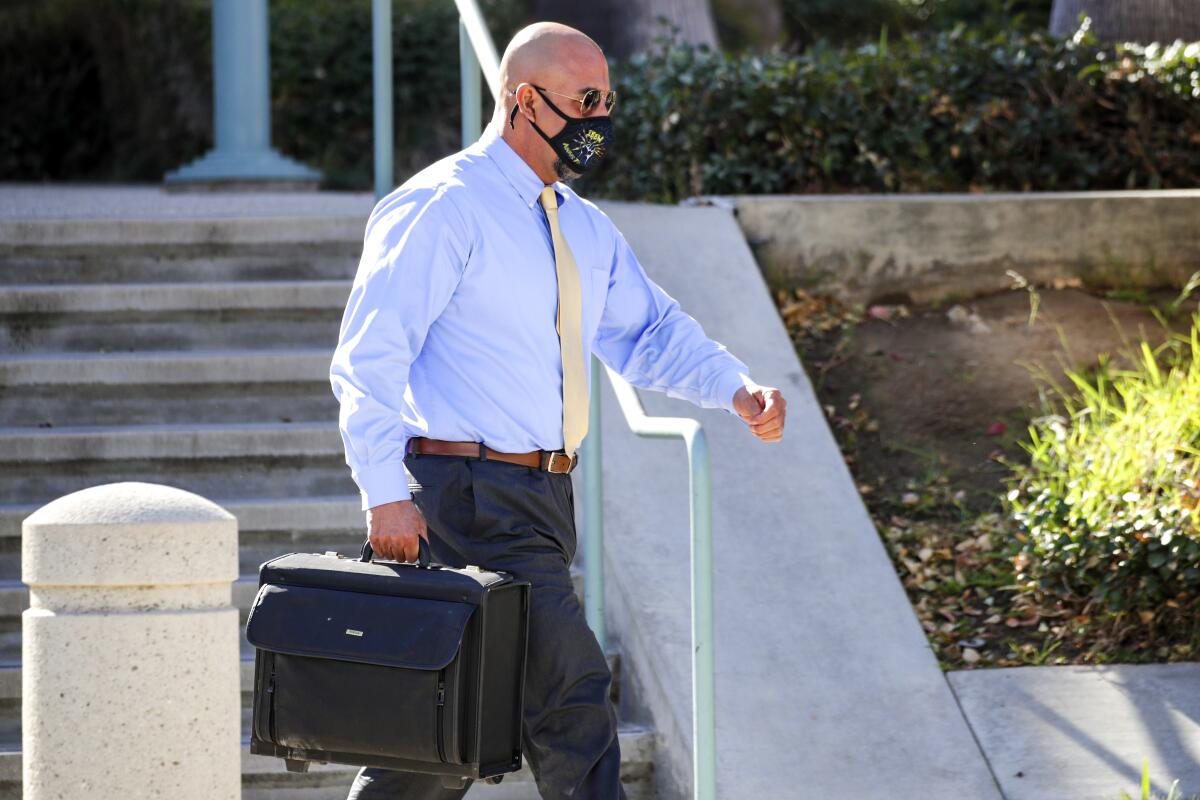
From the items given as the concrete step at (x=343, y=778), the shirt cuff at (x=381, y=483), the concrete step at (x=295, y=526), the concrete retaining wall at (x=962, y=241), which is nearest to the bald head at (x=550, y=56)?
the shirt cuff at (x=381, y=483)

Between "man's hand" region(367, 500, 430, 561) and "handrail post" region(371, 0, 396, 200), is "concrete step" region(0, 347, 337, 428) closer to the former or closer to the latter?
"handrail post" region(371, 0, 396, 200)

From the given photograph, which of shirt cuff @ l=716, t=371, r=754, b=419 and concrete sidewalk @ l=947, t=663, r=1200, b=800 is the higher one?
shirt cuff @ l=716, t=371, r=754, b=419

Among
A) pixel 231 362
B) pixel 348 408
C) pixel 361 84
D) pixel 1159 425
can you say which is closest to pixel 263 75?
pixel 361 84

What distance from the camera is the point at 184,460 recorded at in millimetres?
5016

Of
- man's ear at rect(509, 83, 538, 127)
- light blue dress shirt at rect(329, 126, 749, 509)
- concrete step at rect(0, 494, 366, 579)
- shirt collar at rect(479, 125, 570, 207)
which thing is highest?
man's ear at rect(509, 83, 538, 127)

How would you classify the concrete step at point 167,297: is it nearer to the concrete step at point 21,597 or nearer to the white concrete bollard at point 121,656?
the concrete step at point 21,597

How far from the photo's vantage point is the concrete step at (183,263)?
5.73 metres

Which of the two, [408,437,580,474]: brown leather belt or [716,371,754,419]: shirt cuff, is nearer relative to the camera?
[408,437,580,474]: brown leather belt

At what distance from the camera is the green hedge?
22.5 ft

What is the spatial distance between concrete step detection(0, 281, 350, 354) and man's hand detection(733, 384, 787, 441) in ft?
8.58

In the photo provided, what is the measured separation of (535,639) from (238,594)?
1.75m

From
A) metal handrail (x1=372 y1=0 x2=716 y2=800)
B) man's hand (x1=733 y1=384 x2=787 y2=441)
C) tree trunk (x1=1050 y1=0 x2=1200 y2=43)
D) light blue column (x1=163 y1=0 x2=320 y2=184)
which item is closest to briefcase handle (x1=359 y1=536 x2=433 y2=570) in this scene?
metal handrail (x1=372 y1=0 x2=716 y2=800)

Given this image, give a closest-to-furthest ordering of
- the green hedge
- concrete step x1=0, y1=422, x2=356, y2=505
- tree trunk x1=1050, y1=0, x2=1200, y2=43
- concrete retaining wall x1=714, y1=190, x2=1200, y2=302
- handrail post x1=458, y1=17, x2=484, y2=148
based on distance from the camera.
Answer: concrete step x1=0, y1=422, x2=356, y2=505, handrail post x1=458, y1=17, x2=484, y2=148, concrete retaining wall x1=714, y1=190, x2=1200, y2=302, the green hedge, tree trunk x1=1050, y1=0, x2=1200, y2=43

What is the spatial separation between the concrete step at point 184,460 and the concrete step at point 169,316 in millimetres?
536
